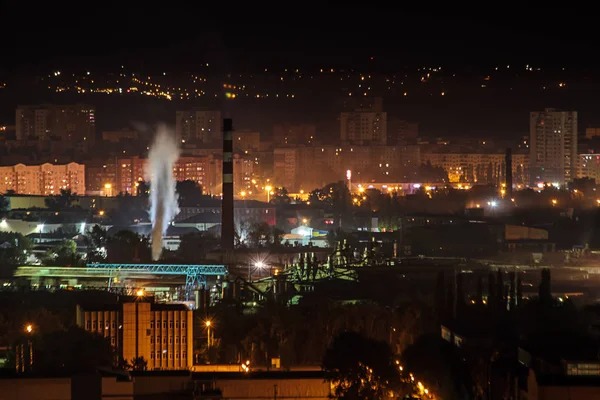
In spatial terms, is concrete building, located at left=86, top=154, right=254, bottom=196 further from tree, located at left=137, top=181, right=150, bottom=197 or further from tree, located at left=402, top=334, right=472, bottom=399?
tree, located at left=402, top=334, right=472, bottom=399

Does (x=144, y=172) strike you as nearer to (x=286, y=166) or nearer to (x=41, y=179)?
(x=41, y=179)

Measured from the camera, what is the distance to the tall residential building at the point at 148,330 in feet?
33.2

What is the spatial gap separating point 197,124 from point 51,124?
351cm

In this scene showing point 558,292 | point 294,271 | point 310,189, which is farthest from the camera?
point 310,189

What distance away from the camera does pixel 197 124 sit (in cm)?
3728

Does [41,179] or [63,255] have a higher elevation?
[41,179]

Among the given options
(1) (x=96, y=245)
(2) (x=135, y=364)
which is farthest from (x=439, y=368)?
(1) (x=96, y=245)

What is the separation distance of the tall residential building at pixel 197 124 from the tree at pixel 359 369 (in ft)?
93.1

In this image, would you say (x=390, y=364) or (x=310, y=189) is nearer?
(x=390, y=364)

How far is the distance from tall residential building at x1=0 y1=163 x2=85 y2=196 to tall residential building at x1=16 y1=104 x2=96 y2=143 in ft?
15.5

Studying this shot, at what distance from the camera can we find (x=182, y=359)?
10102 mm

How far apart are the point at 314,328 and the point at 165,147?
24529mm

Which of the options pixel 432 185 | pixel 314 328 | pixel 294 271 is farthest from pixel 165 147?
pixel 314 328

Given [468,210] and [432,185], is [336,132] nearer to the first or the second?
[432,185]
